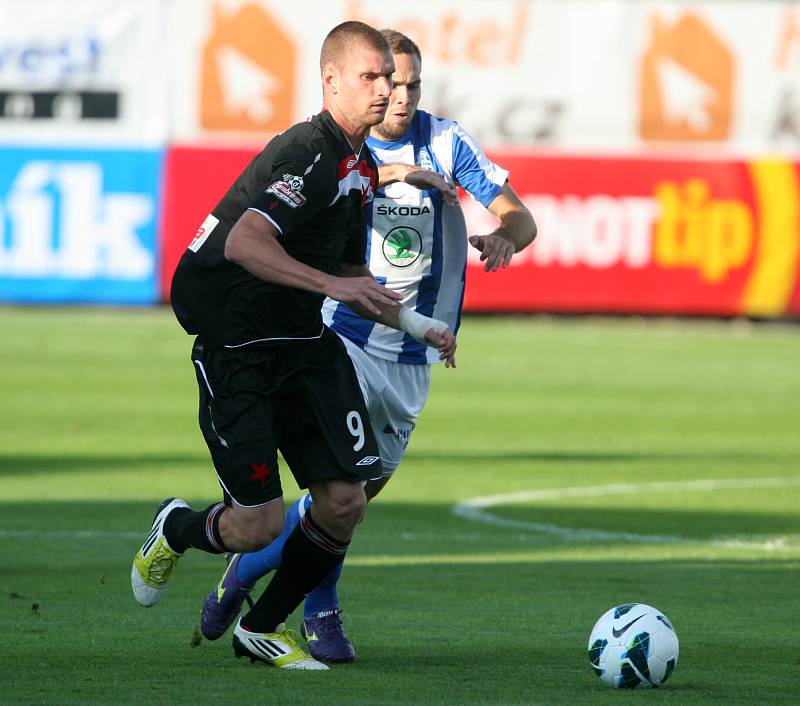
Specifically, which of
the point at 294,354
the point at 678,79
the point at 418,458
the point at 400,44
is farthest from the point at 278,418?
the point at 678,79

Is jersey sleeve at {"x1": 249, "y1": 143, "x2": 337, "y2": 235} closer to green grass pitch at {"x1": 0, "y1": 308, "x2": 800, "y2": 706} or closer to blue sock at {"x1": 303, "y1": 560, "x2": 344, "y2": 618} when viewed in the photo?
blue sock at {"x1": 303, "y1": 560, "x2": 344, "y2": 618}

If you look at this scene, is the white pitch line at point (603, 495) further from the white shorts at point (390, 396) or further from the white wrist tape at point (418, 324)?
the white wrist tape at point (418, 324)

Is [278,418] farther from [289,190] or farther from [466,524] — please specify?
[466,524]

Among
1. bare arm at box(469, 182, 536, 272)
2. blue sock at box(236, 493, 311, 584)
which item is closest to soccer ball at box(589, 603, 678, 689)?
blue sock at box(236, 493, 311, 584)

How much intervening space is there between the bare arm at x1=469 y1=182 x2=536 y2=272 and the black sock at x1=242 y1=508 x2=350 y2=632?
3.78 feet

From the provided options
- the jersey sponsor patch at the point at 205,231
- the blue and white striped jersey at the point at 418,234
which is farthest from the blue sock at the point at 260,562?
the jersey sponsor patch at the point at 205,231

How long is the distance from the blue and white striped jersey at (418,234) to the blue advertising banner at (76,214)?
17.5m

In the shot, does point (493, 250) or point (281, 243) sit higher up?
point (281, 243)

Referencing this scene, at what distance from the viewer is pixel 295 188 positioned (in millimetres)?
5941

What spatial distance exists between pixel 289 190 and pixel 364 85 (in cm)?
48

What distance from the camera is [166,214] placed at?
80.9 feet

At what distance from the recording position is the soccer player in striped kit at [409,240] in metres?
7.31

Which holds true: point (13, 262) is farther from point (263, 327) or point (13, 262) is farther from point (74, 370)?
point (263, 327)

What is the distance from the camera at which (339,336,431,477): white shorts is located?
735 centimetres
